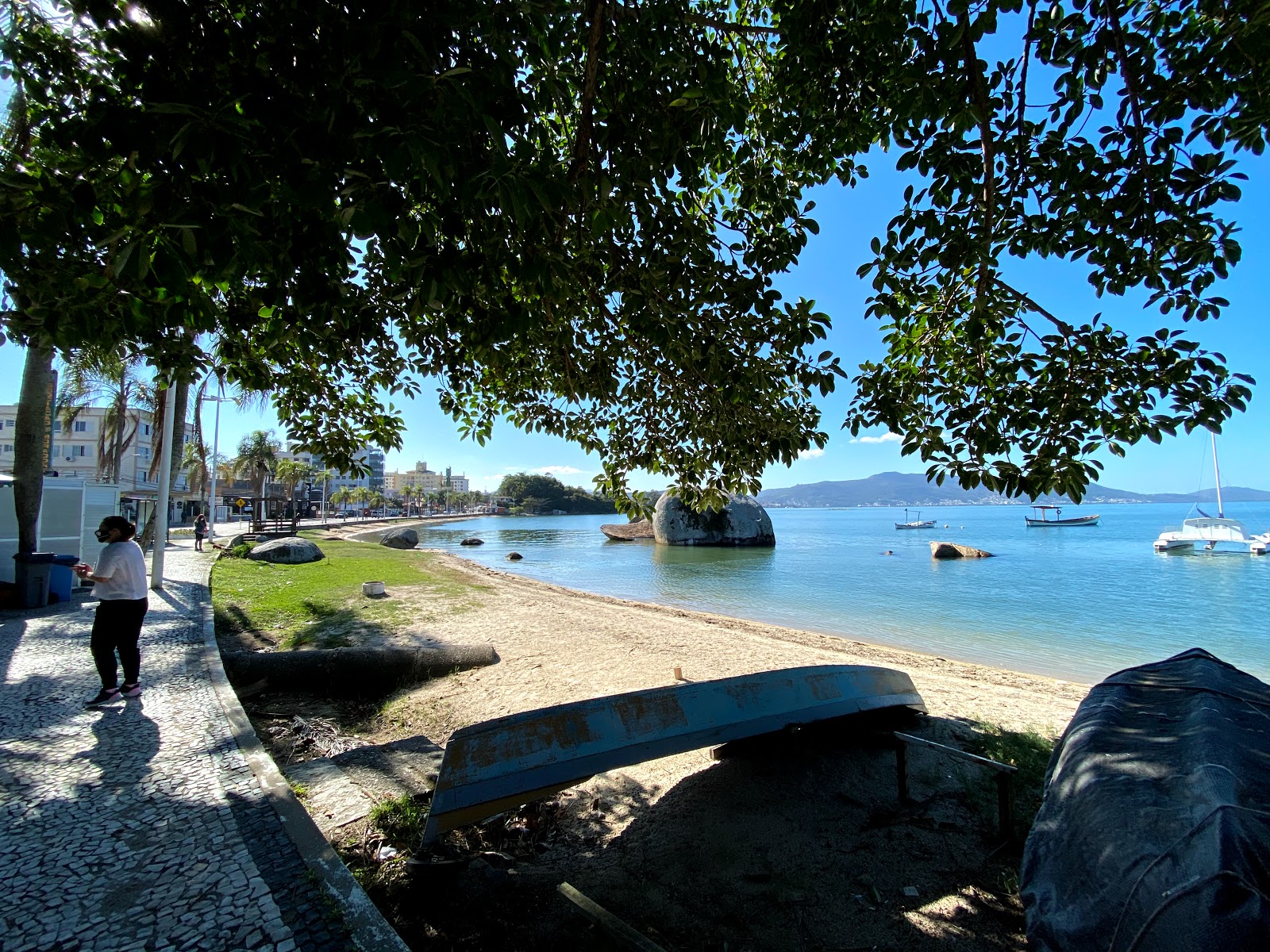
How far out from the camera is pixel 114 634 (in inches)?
211

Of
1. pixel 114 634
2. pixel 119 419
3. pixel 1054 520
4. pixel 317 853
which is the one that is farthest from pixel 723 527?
pixel 1054 520

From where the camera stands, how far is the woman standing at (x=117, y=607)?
5.29 meters

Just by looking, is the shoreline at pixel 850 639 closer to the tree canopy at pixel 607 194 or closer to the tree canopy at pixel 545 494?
the tree canopy at pixel 607 194

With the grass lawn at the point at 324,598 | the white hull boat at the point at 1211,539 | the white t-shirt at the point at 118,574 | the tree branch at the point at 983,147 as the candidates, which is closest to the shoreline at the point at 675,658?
the grass lawn at the point at 324,598

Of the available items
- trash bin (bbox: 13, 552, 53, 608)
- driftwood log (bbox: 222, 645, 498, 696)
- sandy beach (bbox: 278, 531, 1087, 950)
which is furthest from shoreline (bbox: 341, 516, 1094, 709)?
trash bin (bbox: 13, 552, 53, 608)

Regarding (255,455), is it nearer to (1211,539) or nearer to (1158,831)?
(1158,831)

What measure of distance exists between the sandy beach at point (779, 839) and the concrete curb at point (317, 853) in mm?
1117

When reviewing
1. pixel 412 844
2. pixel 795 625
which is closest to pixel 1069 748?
pixel 412 844

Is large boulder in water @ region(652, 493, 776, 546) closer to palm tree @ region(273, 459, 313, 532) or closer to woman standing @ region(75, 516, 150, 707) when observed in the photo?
palm tree @ region(273, 459, 313, 532)

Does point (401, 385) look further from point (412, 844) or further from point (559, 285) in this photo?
point (412, 844)

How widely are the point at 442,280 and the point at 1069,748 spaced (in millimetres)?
4430

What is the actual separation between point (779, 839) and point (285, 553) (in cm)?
2173

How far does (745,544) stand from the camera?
51344mm

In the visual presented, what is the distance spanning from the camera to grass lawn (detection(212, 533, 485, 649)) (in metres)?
10.1
